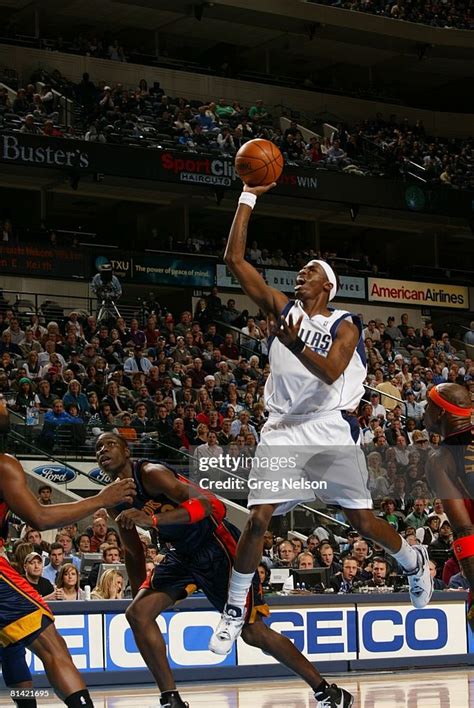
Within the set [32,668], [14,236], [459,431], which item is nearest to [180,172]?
[14,236]

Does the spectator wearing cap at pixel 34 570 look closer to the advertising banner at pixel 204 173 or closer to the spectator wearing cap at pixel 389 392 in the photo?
the spectator wearing cap at pixel 389 392

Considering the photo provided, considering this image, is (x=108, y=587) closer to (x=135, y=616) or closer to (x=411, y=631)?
(x=411, y=631)

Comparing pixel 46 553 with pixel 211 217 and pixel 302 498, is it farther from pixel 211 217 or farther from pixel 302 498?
pixel 211 217

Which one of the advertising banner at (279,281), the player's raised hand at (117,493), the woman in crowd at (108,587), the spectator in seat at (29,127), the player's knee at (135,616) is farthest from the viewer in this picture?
the advertising banner at (279,281)

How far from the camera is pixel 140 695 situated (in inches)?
476

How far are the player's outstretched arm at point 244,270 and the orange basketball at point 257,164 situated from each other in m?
0.26

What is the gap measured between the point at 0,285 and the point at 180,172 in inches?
218

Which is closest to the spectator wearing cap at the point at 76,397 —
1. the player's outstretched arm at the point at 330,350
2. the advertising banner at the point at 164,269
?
the player's outstretched arm at the point at 330,350

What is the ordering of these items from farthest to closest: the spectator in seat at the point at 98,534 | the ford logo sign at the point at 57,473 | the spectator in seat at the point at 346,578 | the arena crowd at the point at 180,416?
the ford logo sign at the point at 57,473
the spectator in seat at the point at 98,534
the arena crowd at the point at 180,416
the spectator in seat at the point at 346,578

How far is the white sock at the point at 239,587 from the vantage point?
26.1 feet

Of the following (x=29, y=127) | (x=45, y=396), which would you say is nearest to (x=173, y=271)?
(x=29, y=127)

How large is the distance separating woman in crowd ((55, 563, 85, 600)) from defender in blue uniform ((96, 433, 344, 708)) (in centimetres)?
469

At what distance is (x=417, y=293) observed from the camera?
120ft

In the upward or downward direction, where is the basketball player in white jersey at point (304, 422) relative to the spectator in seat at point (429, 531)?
upward
